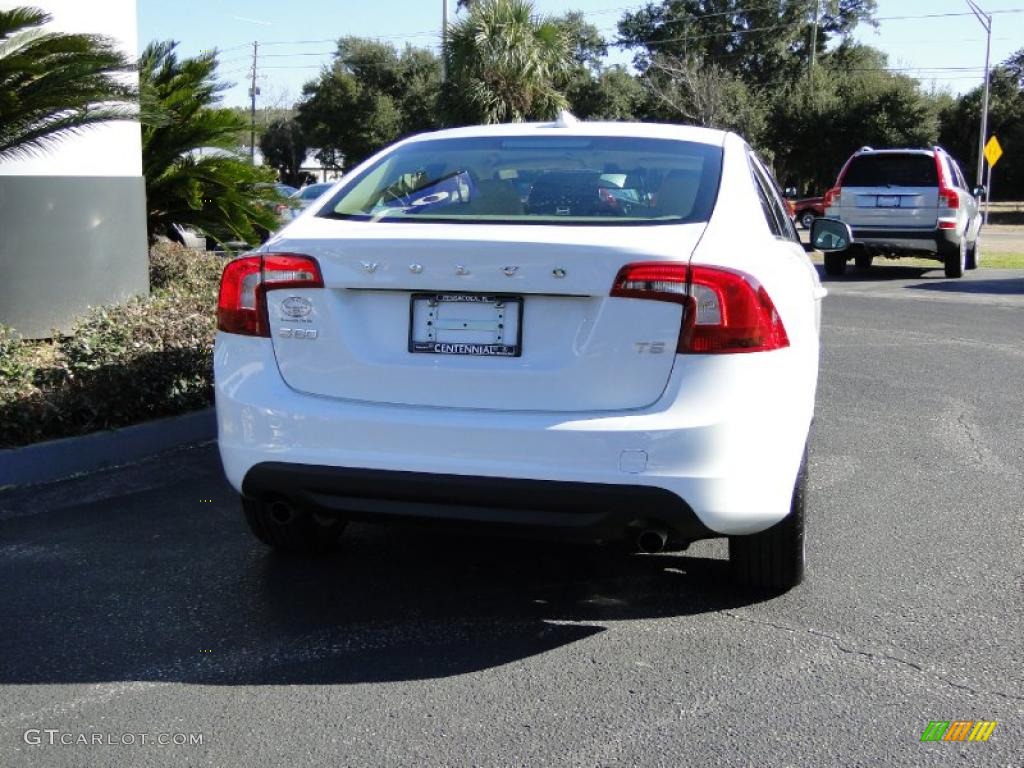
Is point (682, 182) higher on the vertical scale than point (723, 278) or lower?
higher

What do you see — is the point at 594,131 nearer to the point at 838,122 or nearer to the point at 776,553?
the point at 776,553

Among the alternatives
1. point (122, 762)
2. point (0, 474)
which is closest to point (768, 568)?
point (122, 762)

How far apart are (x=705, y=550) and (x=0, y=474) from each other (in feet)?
10.5

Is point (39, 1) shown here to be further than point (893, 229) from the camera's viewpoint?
No

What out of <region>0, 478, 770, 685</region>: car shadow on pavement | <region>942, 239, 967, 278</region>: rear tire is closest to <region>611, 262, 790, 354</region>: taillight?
<region>0, 478, 770, 685</region>: car shadow on pavement

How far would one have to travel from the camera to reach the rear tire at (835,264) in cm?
1830

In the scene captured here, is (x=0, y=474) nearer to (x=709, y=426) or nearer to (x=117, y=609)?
(x=117, y=609)

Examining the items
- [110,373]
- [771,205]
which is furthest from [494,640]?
[110,373]

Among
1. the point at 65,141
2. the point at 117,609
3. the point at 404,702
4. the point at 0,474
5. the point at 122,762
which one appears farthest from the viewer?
the point at 65,141

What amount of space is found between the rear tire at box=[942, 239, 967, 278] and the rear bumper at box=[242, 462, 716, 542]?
49.5ft

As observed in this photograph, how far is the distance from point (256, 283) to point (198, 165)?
6931 mm

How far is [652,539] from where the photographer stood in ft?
12.3

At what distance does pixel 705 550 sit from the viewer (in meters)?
4.73

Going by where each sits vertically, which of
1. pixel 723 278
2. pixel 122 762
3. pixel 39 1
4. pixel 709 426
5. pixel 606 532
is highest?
pixel 39 1
